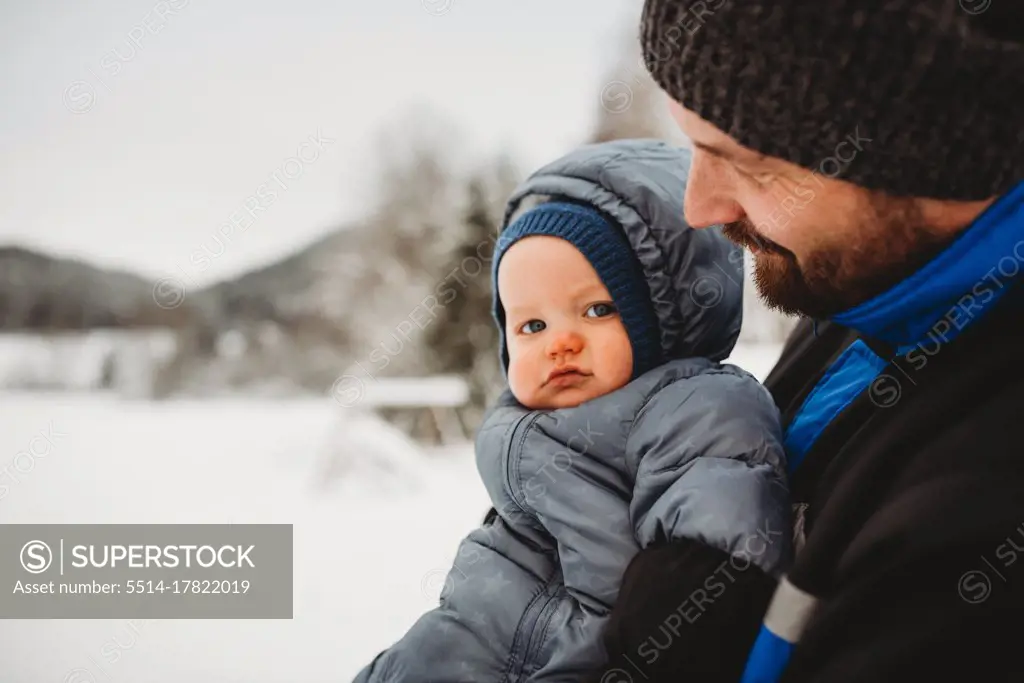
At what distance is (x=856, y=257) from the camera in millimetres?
780

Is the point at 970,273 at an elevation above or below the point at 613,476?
above

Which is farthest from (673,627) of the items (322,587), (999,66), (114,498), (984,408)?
(114,498)

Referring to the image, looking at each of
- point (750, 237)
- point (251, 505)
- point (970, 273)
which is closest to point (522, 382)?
point (750, 237)

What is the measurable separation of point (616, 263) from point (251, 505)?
1660 millimetres

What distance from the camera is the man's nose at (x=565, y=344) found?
980mm

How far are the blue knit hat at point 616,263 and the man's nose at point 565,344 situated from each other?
2.3 inches

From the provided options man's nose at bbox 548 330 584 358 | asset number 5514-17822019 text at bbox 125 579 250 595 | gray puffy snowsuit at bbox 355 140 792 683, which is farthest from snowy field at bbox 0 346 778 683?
man's nose at bbox 548 330 584 358

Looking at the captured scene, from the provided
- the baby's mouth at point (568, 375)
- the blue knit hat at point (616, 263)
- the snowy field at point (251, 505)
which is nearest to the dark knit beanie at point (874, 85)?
the blue knit hat at point (616, 263)

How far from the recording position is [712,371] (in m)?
0.97

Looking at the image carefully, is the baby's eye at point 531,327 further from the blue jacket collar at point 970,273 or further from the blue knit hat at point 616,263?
the blue jacket collar at point 970,273

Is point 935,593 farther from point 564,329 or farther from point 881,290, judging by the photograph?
point 564,329

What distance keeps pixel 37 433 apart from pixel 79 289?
0.43 m

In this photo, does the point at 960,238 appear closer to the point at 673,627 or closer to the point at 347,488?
the point at 673,627

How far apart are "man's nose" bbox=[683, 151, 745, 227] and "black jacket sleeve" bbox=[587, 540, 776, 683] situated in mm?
328
